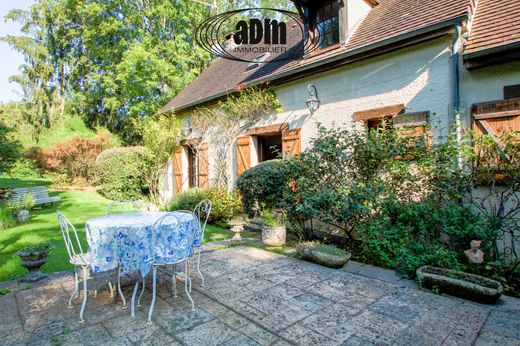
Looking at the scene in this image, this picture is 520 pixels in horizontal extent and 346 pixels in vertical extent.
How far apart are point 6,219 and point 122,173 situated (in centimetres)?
530

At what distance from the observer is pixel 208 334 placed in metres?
2.48

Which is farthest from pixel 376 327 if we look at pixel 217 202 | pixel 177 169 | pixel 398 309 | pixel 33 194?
pixel 33 194

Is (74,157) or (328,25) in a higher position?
(328,25)

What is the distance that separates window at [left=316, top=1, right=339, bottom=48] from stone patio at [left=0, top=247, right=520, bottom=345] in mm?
5335

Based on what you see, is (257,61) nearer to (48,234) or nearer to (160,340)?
(48,234)

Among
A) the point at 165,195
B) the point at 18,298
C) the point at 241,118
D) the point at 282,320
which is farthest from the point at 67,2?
the point at 282,320

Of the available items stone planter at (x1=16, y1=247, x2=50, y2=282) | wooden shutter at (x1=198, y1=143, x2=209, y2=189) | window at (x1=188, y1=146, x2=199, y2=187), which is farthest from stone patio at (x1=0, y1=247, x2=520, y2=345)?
window at (x1=188, y1=146, x2=199, y2=187)

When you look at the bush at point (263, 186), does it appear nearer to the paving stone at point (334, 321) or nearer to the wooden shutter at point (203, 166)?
the paving stone at point (334, 321)

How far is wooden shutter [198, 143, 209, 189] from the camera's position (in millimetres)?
9625

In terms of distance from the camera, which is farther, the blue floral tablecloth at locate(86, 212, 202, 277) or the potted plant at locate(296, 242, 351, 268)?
the potted plant at locate(296, 242, 351, 268)

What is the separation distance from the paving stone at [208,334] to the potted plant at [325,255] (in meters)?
2.00

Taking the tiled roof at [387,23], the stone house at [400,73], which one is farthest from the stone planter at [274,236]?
the tiled roof at [387,23]

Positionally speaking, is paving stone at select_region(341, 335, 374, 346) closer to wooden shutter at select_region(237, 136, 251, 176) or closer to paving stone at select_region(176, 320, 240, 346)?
paving stone at select_region(176, 320, 240, 346)

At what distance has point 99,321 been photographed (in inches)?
107
